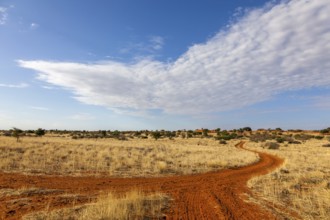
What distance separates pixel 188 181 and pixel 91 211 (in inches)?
321

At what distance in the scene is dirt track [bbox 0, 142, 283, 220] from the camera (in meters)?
9.57

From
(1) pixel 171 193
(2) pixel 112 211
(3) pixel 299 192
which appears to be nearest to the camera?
(2) pixel 112 211

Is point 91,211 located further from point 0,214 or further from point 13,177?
point 13,177

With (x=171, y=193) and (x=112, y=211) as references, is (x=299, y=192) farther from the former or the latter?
(x=112, y=211)

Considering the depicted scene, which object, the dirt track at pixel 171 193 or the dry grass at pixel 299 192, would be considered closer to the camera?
the dirt track at pixel 171 193

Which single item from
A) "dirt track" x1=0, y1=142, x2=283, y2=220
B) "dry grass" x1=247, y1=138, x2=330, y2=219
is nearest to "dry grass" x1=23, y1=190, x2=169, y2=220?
"dirt track" x1=0, y1=142, x2=283, y2=220

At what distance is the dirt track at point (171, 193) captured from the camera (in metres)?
9.57

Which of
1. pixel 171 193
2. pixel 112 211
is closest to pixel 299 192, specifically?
pixel 171 193

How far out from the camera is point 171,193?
41.3 feet

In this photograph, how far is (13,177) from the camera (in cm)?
1534

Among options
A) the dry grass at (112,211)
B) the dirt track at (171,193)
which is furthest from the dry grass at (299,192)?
the dry grass at (112,211)

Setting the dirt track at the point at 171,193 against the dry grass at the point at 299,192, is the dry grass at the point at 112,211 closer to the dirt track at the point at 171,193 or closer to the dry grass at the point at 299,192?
the dirt track at the point at 171,193

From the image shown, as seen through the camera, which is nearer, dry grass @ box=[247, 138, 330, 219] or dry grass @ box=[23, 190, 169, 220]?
dry grass @ box=[23, 190, 169, 220]

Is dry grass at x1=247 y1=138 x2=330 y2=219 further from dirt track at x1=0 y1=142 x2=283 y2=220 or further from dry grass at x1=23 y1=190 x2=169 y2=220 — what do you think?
dry grass at x1=23 y1=190 x2=169 y2=220
